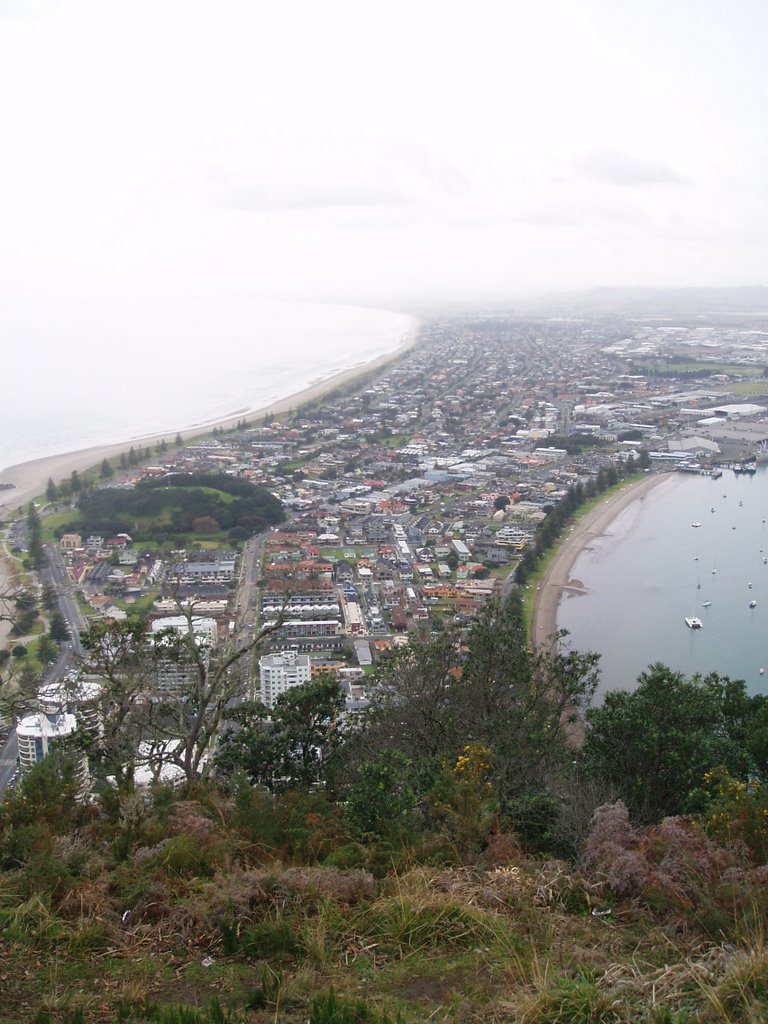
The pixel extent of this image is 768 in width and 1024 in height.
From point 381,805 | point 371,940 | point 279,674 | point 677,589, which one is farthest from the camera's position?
point 677,589

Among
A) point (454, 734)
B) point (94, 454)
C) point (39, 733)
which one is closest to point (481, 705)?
point (454, 734)

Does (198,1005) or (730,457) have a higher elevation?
(198,1005)

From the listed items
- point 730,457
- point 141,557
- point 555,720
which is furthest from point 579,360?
point 555,720

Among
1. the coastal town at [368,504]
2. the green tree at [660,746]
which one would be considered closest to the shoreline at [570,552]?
the coastal town at [368,504]

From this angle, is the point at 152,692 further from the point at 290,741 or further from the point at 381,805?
the point at 381,805

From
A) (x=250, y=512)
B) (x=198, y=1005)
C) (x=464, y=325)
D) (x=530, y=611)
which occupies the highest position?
(x=464, y=325)

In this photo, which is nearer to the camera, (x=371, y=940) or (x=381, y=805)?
(x=371, y=940)

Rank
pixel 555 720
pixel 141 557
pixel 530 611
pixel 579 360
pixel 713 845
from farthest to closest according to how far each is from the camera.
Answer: pixel 579 360
pixel 141 557
pixel 530 611
pixel 555 720
pixel 713 845

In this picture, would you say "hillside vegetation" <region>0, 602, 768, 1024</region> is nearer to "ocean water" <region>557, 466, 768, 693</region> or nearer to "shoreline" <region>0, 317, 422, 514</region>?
"ocean water" <region>557, 466, 768, 693</region>

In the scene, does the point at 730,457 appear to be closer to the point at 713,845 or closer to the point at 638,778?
the point at 638,778
